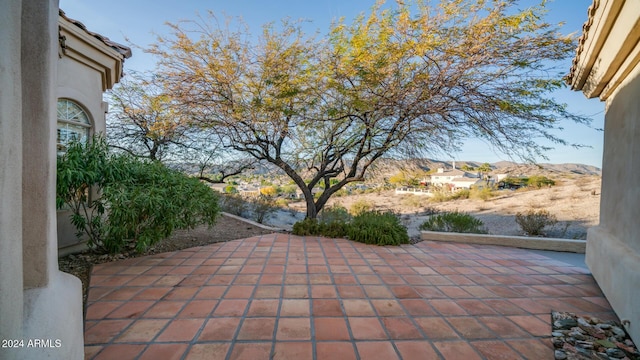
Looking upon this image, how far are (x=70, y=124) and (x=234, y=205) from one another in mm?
5477

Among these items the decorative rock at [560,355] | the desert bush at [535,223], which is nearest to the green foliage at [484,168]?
the desert bush at [535,223]

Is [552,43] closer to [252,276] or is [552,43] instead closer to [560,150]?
[560,150]

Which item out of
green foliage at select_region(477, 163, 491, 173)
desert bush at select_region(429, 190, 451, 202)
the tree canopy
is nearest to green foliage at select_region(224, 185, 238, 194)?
the tree canopy

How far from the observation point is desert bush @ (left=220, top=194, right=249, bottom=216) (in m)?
9.60

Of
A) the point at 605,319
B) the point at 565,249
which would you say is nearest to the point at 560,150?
the point at 565,249

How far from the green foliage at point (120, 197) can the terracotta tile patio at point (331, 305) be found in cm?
53

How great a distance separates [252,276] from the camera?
12.2 ft

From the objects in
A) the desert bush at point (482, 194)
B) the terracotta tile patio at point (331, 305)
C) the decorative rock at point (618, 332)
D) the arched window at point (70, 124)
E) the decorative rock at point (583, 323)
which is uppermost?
the arched window at point (70, 124)

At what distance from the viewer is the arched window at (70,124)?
441 centimetres

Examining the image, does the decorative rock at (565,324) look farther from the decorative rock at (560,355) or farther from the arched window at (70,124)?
the arched window at (70,124)

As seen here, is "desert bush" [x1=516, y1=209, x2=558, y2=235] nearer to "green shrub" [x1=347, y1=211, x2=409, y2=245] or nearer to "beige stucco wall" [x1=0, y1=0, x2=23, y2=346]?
"green shrub" [x1=347, y1=211, x2=409, y2=245]

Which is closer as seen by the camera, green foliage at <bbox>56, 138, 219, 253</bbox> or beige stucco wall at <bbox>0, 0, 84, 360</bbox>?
beige stucco wall at <bbox>0, 0, 84, 360</bbox>

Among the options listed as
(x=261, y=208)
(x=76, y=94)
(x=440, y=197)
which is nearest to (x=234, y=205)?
(x=261, y=208)

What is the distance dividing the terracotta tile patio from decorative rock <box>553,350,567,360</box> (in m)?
0.05
